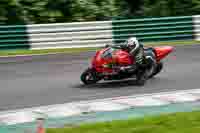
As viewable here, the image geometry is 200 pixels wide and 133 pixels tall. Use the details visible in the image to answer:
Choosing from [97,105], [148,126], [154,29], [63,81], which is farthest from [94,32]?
[148,126]

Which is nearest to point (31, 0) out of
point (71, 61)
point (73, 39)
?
point (73, 39)

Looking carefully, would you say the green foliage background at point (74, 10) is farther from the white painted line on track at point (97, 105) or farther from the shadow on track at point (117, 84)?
the white painted line on track at point (97, 105)

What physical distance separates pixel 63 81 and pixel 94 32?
22.8ft

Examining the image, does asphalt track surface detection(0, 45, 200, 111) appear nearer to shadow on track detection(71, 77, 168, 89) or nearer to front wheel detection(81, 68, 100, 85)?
shadow on track detection(71, 77, 168, 89)

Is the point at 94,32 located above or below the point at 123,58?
above

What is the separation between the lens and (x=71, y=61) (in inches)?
685

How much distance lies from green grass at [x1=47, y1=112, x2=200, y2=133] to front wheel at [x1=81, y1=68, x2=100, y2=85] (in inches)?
154

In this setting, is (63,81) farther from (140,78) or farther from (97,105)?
(97,105)

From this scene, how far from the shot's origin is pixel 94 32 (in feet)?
68.7

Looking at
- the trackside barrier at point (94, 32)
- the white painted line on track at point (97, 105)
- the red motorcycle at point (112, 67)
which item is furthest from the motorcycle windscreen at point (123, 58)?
the trackside barrier at point (94, 32)

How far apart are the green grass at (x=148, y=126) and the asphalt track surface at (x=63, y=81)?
2746mm

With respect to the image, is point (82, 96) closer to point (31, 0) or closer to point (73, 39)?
point (73, 39)

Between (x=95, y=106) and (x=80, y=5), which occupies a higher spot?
(x=80, y=5)

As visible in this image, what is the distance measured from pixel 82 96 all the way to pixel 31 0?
37.9 ft
